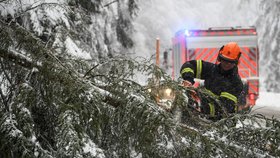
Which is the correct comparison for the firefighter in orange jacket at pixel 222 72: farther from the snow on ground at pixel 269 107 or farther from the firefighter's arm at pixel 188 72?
the snow on ground at pixel 269 107

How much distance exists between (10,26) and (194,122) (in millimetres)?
1224

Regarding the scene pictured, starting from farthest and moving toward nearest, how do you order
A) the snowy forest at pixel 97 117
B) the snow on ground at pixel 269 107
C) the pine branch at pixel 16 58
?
the snow on ground at pixel 269 107 → the pine branch at pixel 16 58 → the snowy forest at pixel 97 117

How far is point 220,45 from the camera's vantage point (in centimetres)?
1393

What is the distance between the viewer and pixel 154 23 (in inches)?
2495

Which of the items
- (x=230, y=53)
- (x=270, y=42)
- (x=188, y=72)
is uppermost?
(x=230, y=53)

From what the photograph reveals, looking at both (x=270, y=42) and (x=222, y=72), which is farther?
(x=270, y=42)

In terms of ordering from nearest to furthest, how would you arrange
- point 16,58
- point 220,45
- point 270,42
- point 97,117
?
point 97,117 < point 16,58 < point 220,45 < point 270,42

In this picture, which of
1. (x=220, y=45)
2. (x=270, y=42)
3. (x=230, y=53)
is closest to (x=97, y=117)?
(x=230, y=53)

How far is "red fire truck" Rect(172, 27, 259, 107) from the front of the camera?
13.8m

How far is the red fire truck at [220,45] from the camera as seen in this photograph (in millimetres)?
13762

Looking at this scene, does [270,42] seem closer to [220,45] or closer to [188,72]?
[220,45]

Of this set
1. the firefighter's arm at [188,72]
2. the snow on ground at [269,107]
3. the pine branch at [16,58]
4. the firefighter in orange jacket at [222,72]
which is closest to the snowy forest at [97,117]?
the pine branch at [16,58]

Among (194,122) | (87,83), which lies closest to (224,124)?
(194,122)

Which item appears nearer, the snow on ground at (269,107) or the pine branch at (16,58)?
the pine branch at (16,58)
